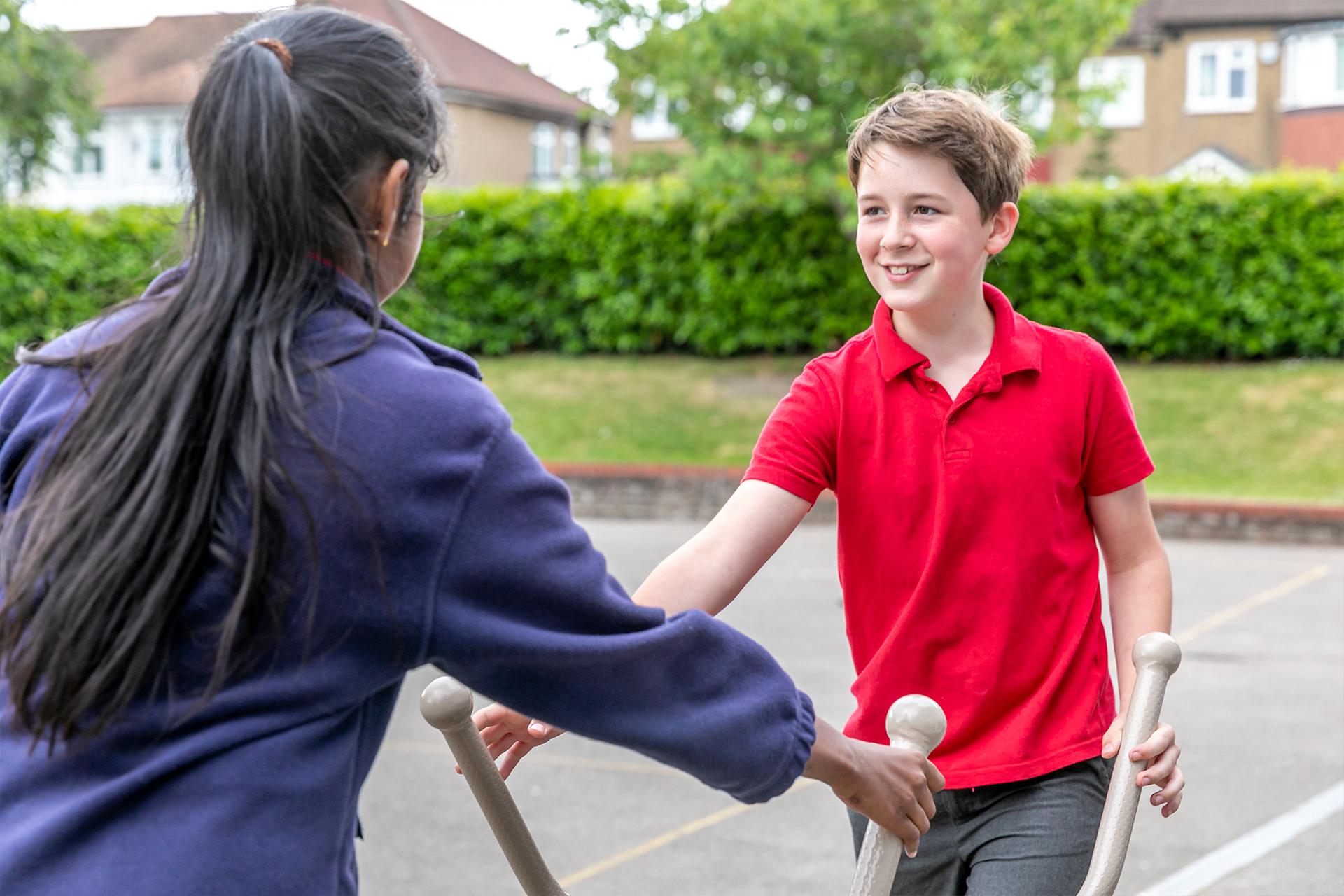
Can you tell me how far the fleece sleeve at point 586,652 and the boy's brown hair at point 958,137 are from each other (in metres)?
1.07

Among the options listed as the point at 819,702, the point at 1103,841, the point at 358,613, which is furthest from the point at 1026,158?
the point at 819,702

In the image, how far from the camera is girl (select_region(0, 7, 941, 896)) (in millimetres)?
1450

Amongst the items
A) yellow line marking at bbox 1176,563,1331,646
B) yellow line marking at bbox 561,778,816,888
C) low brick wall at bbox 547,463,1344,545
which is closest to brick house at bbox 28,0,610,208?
low brick wall at bbox 547,463,1344,545

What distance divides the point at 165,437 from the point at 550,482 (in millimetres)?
379

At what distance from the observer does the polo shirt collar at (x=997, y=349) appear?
2.56m

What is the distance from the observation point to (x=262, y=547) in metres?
1.44

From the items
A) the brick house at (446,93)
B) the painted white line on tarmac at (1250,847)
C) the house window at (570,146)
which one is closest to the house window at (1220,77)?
the brick house at (446,93)

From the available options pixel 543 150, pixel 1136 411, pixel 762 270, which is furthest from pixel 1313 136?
pixel 1136 411

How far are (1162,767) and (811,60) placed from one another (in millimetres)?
14866

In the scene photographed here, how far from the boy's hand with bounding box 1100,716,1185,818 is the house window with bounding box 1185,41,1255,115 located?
36.0 metres

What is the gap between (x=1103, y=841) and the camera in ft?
6.80

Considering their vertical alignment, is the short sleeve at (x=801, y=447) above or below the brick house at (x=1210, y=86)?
below

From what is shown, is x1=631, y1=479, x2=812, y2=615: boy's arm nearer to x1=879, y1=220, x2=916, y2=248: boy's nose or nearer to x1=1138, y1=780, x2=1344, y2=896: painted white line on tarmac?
x1=879, y1=220, x2=916, y2=248: boy's nose

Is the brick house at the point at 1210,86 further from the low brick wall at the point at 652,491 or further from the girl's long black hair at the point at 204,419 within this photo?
the girl's long black hair at the point at 204,419
